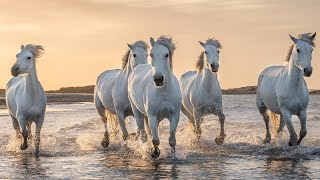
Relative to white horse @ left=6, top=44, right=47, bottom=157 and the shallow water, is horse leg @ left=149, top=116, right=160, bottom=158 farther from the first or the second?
white horse @ left=6, top=44, right=47, bottom=157

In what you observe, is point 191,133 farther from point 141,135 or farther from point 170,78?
point 170,78

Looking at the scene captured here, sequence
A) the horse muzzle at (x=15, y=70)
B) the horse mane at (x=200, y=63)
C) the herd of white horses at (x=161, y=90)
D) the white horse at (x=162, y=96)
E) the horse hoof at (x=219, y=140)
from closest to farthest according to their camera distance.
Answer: the white horse at (x=162, y=96), the herd of white horses at (x=161, y=90), the horse muzzle at (x=15, y=70), the horse hoof at (x=219, y=140), the horse mane at (x=200, y=63)

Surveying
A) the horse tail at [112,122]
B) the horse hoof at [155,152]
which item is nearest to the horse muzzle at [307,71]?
the horse hoof at [155,152]

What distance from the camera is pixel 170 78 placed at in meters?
10.4

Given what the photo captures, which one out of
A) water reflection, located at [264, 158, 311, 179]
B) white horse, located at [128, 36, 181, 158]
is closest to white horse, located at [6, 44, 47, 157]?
white horse, located at [128, 36, 181, 158]

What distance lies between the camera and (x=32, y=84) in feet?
40.0

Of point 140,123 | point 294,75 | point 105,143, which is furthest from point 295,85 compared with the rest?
point 105,143

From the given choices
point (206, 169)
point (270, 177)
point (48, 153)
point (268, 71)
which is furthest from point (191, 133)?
point (270, 177)

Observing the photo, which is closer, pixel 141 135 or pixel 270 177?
pixel 270 177

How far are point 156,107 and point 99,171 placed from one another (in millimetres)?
1521

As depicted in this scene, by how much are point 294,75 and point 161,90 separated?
292cm

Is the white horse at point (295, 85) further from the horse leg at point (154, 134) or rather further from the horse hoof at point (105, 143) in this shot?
the horse hoof at point (105, 143)

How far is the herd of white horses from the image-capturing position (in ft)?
34.1

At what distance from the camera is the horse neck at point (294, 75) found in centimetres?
1170
